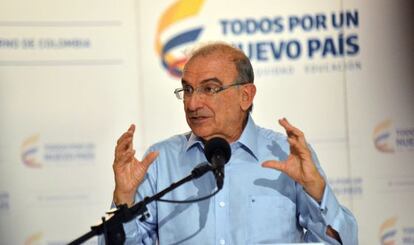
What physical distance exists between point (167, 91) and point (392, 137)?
151 cm

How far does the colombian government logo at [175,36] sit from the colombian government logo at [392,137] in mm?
1351

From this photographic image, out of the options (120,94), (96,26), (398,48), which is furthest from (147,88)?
(398,48)

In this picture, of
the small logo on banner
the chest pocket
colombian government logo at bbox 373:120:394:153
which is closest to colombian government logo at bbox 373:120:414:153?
colombian government logo at bbox 373:120:394:153

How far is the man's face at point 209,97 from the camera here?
8.66 ft

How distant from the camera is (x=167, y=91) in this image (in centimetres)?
440

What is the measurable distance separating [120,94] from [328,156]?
141 centimetres

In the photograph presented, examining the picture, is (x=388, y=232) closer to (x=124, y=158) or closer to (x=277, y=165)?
(x=277, y=165)

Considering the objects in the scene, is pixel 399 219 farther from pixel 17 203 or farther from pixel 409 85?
pixel 17 203

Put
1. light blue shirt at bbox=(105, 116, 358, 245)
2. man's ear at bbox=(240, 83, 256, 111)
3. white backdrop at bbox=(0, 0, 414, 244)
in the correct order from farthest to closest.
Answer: white backdrop at bbox=(0, 0, 414, 244) → man's ear at bbox=(240, 83, 256, 111) → light blue shirt at bbox=(105, 116, 358, 245)

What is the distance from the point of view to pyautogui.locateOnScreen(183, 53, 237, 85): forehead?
2.64m

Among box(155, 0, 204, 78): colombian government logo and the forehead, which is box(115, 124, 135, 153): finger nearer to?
the forehead

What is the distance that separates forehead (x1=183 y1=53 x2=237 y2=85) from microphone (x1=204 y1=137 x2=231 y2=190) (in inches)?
20.1

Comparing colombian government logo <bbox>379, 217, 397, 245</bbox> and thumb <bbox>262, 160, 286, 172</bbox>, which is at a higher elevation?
thumb <bbox>262, 160, 286, 172</bbox>

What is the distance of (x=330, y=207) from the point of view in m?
2.42
